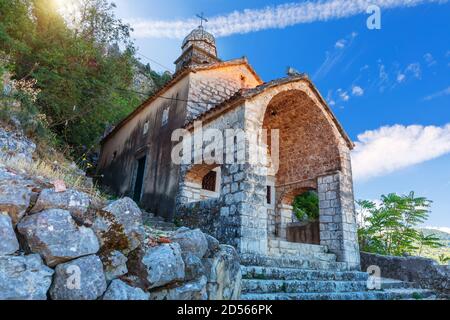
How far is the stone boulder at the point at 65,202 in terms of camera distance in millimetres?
2113

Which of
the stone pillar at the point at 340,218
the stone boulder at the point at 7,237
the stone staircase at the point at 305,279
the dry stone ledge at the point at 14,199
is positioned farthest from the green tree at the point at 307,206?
the stone boulder at the point at 7,237

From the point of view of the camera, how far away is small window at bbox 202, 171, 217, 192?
395 inches

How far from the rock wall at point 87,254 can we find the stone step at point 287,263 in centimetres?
259

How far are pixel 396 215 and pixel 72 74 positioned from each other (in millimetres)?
11633

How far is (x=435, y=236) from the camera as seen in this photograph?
923 cm

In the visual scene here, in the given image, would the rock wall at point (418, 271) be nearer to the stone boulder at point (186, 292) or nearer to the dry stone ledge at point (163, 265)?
the stone boulder at point (186, 292)

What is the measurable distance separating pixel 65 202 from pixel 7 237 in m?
0.42

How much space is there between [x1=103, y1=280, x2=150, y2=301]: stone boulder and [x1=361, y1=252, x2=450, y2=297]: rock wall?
6906 millimetres

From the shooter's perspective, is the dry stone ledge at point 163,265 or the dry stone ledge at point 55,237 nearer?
the dry stone ledge at point 55,237

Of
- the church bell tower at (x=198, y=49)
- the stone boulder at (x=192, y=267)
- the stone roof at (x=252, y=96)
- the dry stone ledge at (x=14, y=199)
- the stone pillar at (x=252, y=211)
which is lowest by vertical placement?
the stone boulder at (x=192, y=267)

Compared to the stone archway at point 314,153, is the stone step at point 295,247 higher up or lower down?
lower down

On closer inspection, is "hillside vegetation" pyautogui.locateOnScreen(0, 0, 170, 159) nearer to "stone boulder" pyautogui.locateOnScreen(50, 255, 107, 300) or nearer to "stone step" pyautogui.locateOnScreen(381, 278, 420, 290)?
"stone boulder" pyautogui.locateOnScreen(50, 255, 107, 300)

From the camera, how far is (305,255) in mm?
6539

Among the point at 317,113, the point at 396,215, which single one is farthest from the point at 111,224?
the point at 396,215
